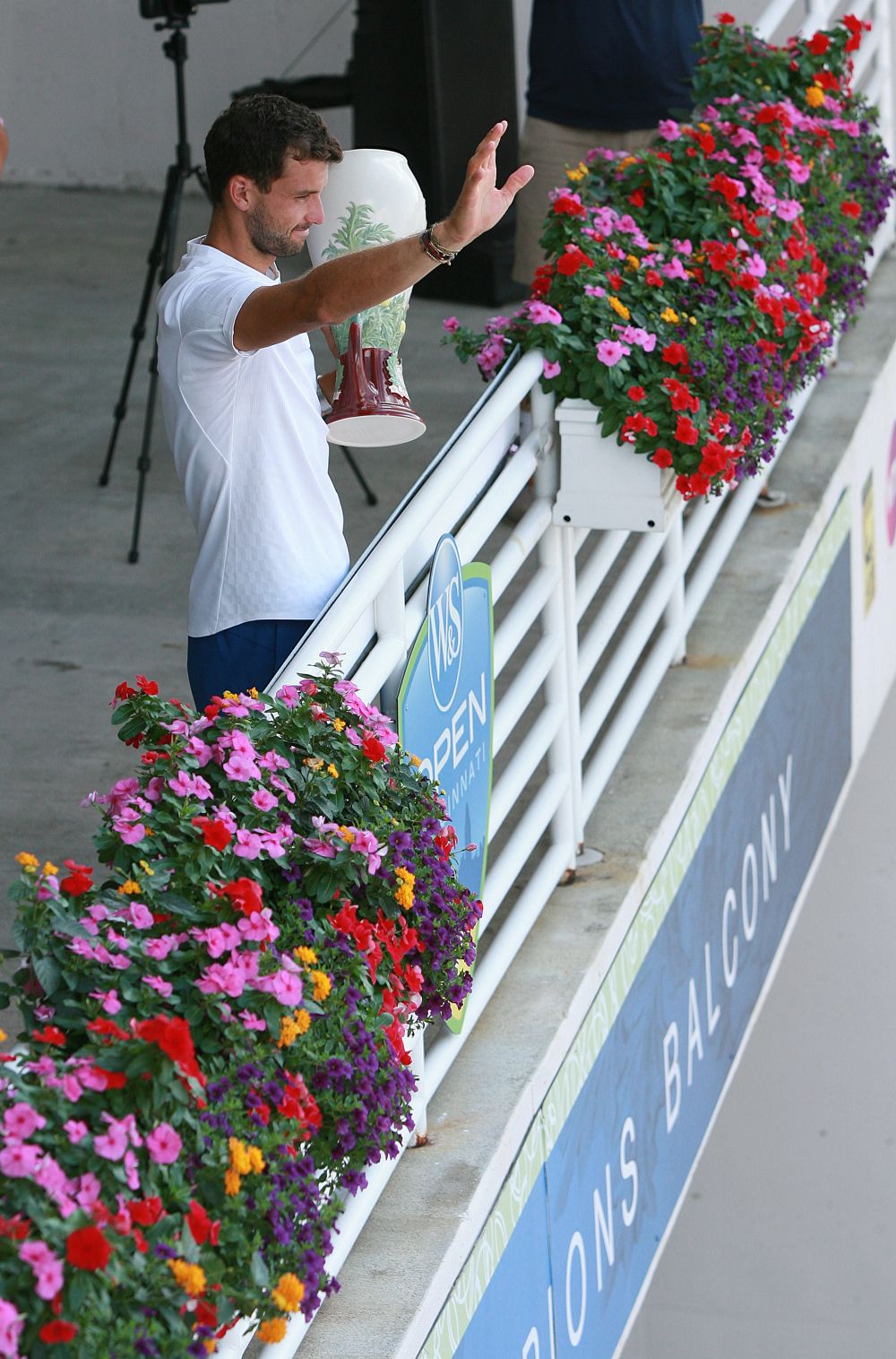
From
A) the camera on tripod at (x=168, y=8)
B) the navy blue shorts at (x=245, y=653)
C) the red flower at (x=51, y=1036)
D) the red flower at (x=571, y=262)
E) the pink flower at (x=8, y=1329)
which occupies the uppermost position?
the camera on tripod at (x=168, y=8)

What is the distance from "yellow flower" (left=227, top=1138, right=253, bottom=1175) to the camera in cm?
156

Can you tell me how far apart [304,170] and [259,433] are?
0.33 meters

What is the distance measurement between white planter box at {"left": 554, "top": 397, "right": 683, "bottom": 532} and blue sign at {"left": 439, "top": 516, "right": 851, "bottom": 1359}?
77 centimetres

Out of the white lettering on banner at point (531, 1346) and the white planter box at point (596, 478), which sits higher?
the white planter box at point (596, 478)

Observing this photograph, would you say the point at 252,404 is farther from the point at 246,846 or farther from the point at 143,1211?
the point at 143,1211

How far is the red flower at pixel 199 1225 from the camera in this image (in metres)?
1.49

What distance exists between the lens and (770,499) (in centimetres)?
410

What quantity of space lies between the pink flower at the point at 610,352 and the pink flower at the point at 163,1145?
5.28 ft

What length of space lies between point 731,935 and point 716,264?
1.35m

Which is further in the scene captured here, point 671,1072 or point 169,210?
point 169,210

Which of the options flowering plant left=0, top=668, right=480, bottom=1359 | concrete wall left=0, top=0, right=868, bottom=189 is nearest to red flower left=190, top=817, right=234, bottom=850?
flowering plant left=0, top=668, right=480, bottom=1359

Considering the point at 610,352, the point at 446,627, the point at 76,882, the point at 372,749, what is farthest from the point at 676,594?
the point at 76,882

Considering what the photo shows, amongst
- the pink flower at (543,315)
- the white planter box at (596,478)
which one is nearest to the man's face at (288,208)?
the pink flower at (543,315)

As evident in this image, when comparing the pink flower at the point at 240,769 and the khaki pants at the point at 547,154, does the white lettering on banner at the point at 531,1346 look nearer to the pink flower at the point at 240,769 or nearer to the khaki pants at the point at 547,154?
the pink flower at the point at 240,769
